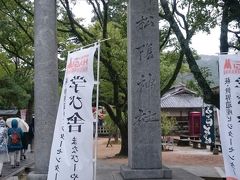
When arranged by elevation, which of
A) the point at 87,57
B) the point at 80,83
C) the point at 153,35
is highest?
the point at 153,35

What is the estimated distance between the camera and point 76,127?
6.38m

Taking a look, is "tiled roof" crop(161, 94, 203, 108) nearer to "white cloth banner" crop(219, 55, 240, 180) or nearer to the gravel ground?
the gravel ground

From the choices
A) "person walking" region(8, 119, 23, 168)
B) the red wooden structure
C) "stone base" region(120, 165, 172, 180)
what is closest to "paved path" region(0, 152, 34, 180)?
"person walking" region(8, 119, 23, 168)

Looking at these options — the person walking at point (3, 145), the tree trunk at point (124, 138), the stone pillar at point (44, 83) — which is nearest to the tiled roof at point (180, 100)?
the tree trunk at point (124, 138)

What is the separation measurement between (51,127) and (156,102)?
2464mm

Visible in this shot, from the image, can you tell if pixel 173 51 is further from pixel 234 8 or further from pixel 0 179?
pixel 0 179

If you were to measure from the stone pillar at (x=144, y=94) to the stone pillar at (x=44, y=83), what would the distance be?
1805 mm

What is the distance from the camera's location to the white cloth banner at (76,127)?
20.6 feet

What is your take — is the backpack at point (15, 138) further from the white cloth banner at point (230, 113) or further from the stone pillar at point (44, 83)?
the white cloth banner at point (230, 113)

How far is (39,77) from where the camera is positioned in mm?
9047

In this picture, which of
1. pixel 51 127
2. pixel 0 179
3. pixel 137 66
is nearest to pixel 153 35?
pixel 137 66

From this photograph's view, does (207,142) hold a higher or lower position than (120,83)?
lower

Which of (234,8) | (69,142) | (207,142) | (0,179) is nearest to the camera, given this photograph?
(69,142)

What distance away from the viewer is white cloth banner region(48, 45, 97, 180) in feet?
20.6
